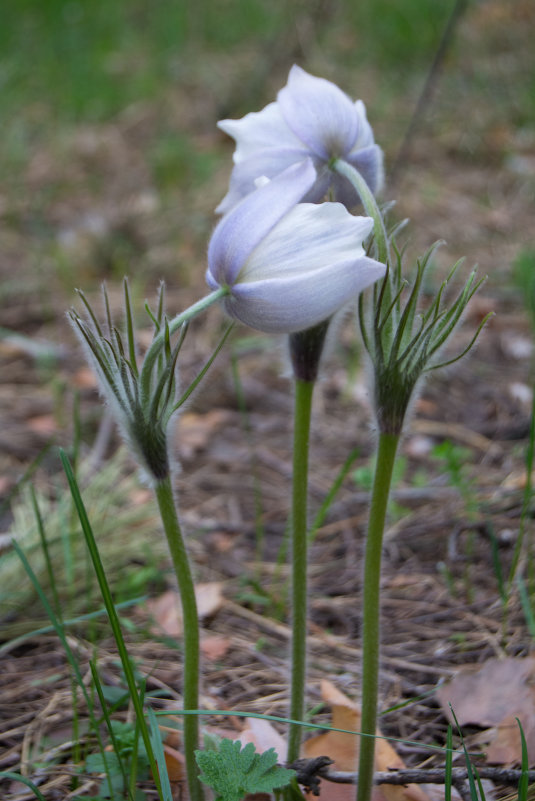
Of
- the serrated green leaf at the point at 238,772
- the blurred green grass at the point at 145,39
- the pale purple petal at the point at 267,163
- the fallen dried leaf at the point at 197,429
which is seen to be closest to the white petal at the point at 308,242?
the pale purple petal at the point at 267,163

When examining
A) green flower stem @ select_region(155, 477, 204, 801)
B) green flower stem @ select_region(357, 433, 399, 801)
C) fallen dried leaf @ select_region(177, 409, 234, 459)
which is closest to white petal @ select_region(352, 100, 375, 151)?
green flower stem @ select_region(357, 433, 399, 801)

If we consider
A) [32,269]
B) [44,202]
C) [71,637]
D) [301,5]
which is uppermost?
[301,5]

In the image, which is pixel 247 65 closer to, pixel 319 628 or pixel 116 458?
pixel 116 458

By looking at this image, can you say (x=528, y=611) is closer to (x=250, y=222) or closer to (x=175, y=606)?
(x=175, y=606)

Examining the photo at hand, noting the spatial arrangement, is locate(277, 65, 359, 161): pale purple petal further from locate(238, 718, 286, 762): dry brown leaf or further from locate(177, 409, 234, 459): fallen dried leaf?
locate(177, 409, 234, 459): fallen dried leaf

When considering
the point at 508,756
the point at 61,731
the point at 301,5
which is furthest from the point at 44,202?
A: the point at 508,756

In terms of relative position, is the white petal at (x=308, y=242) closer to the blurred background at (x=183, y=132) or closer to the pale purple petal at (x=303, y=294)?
the pale purple petal at (x=303, y=294)

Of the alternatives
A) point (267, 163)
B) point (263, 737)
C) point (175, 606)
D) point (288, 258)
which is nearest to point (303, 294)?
point (288, 258)
